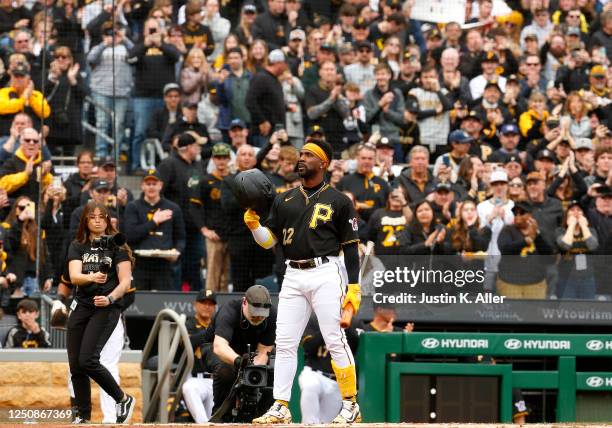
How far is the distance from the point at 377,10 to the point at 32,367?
751 centimetres

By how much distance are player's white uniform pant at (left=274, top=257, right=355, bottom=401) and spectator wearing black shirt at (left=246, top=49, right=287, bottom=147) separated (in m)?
5.51

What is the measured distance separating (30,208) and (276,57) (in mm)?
3312

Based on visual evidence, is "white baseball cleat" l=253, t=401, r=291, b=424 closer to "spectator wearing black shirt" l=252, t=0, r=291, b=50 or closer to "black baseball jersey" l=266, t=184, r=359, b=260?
"black baseball jersey" l=266, t=184, r=359, b=260

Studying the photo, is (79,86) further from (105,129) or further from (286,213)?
(286,213)

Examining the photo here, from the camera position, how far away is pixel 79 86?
12.9m

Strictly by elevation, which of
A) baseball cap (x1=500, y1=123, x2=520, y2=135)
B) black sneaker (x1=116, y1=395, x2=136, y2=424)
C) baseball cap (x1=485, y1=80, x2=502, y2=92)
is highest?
baseball cap (x1=485, y1=80, x2=502, y2=92)

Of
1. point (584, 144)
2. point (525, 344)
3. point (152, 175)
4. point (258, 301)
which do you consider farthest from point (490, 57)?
point (258, 301)

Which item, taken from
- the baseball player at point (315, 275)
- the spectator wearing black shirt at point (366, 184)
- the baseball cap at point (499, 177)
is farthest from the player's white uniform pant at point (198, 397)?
the baseball cap at point (499, 177)

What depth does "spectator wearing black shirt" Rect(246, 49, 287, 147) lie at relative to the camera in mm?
13352

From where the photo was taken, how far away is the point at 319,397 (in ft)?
33.5

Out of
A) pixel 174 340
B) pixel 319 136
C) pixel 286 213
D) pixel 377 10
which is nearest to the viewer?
pixel 286 213

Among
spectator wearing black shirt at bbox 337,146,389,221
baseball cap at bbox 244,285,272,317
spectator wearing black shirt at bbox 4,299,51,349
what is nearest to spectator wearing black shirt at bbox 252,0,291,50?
spectator wearing black shirt at bbox 337,146,389,221

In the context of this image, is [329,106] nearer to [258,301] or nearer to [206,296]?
[206,296]

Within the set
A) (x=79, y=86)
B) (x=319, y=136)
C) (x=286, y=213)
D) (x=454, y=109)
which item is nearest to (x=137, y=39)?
(x=79, y=86)
